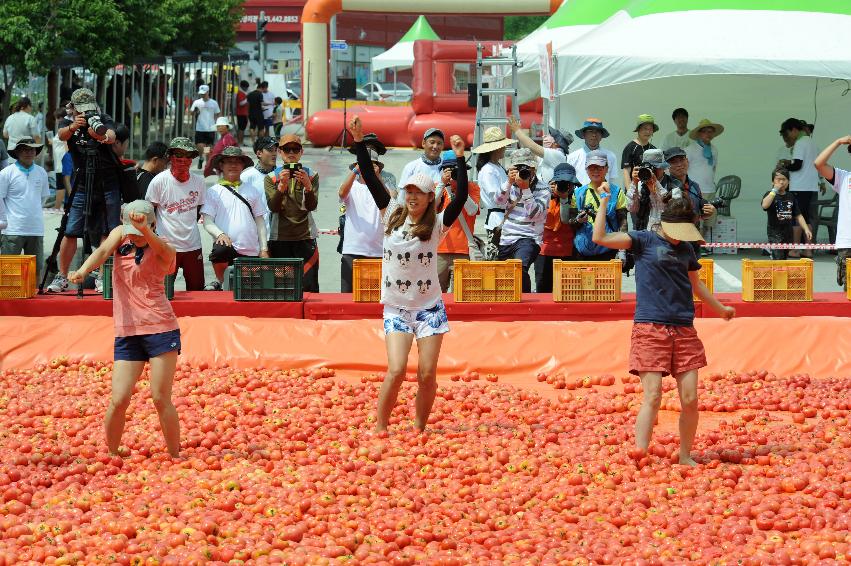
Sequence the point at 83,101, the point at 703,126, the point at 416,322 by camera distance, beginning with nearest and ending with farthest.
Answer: the point at 416,322
the point at 83,101
the point at 703,126

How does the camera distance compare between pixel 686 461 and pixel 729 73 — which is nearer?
pixel 686 461

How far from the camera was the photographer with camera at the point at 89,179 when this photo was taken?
38.0 feet

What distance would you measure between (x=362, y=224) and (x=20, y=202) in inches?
148

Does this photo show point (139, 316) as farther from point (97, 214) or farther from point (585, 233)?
point (585, 233)

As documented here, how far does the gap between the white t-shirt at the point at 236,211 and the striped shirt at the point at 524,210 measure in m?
2.20

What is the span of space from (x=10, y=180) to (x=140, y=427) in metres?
5.34

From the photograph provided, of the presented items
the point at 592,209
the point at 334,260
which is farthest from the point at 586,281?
the point at 334,260

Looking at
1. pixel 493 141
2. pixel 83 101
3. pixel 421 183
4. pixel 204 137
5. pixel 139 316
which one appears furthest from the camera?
pixel 204 137

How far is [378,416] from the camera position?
338 inches

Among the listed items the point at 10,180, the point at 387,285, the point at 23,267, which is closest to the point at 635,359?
the point at 387,285

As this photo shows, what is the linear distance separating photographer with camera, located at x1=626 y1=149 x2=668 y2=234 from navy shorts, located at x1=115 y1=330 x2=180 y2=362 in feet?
17.2

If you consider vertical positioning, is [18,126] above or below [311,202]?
above

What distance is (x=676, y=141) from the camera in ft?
57.2

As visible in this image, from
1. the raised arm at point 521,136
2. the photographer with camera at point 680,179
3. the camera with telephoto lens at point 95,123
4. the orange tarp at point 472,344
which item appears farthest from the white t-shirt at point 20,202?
the photographer with camera at point 680,179
